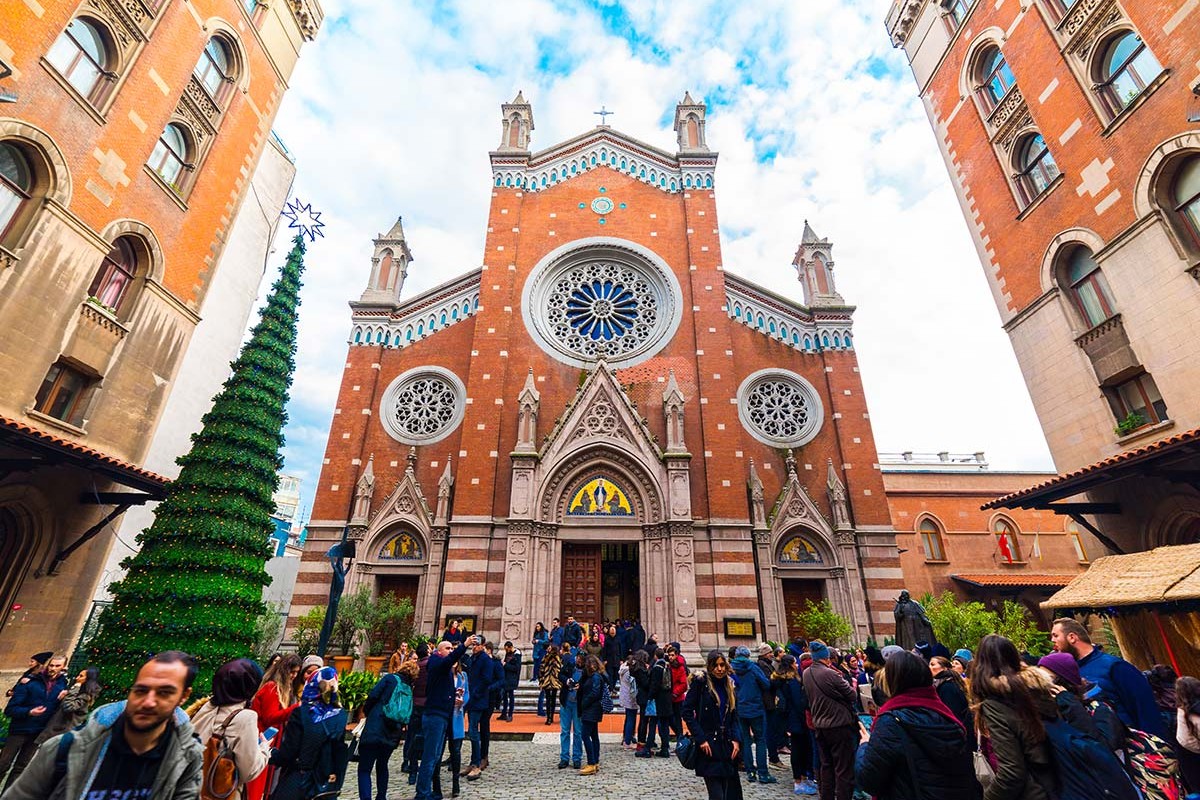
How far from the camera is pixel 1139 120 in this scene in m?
11.8

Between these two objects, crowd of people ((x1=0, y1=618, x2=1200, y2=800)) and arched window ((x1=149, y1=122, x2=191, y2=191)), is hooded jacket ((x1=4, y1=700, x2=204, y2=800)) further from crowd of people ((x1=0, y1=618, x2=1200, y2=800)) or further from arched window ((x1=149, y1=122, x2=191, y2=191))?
arched window ((x1=149, y1=122, x2=191, y2=191))

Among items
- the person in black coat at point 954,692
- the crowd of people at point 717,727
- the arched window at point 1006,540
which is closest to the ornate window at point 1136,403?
the crowd of people at point 717,727

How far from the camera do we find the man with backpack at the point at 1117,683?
4.36 m

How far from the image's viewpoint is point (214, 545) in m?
9.20

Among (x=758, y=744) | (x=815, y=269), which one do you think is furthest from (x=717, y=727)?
(x=815, y=269)

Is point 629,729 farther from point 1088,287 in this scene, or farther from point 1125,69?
point 1125,69

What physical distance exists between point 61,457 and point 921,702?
13142 mm

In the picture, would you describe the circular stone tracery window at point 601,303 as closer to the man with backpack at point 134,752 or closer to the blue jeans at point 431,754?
the blue jeans at point 431,754

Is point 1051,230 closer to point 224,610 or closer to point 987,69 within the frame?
point 987,69

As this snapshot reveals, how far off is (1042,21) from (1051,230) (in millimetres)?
5815

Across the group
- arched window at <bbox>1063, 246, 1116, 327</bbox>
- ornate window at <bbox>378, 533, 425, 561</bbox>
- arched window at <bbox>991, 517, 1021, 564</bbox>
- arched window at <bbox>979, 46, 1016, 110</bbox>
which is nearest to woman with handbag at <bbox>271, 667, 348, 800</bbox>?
ornate window at <bbox>378, 533, 425, 561</bbox>

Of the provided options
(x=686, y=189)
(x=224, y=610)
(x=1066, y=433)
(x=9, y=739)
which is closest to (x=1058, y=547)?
(x=1066, y=433)

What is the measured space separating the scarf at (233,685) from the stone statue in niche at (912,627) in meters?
9.13

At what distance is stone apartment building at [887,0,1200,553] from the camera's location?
10.8m
